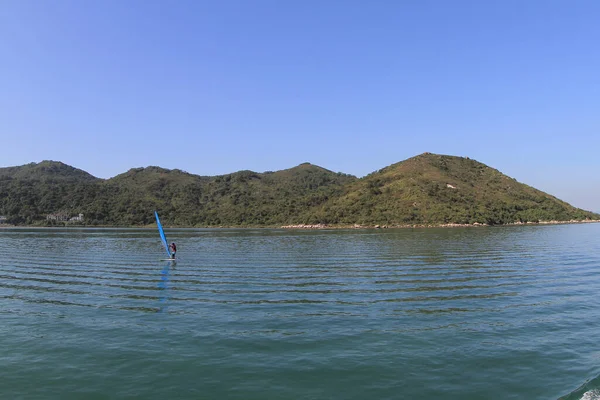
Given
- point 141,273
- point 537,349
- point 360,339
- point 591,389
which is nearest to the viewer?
point 591,389

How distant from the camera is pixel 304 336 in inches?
740

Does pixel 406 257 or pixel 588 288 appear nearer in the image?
pixel 588 288

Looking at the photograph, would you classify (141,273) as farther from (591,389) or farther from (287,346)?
(591,389)

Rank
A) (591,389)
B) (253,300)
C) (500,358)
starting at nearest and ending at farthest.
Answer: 1. (591,389)
2. (500,358)
3. (253,300)

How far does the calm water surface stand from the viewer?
1352cm

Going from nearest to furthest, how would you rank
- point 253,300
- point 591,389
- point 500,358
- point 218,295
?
point 591,389 → point 500,358 → point 253,300 → point 218,295

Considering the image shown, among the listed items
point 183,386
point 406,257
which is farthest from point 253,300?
point 406,257

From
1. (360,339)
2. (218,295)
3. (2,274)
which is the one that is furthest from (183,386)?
(2,274)

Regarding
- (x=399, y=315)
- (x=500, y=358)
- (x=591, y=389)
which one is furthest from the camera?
(x=399, y=315)

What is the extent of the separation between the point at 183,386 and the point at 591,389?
1307cm

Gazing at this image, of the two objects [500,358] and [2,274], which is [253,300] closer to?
[500,358]

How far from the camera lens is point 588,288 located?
101 feet

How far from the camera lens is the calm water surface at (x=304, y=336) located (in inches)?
532

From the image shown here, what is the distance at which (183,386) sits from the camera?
13.5 metres
